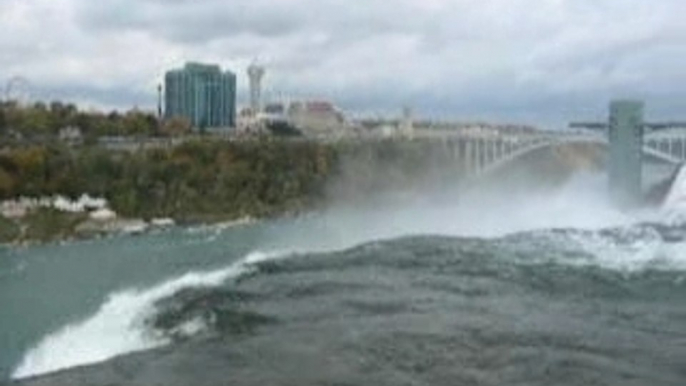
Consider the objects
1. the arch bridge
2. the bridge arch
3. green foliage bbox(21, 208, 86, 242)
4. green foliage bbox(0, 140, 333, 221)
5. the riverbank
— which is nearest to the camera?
the arch bridge

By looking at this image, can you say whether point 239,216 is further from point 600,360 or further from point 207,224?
point 600,360

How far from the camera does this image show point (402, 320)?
76.7ft

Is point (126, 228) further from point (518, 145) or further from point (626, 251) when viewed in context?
point (626, 251)

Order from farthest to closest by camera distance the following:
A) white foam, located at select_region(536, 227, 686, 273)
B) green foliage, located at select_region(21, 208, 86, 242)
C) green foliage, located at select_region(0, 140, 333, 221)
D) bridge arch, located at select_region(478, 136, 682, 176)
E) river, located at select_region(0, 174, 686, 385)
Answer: green foliage, located at select_region(0, 140, 333, 221), bridge arch, located at select_region(478, 136, 682, 176), green foliage, located at select_region(21, 208, 86, 242), white foam, located at select_region(536, 227, 686, 273), river, located at select_region(0, 174, 686, 385)

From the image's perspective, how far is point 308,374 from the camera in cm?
1886

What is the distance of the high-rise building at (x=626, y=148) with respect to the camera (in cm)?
6944

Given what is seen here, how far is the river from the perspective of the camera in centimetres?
1908

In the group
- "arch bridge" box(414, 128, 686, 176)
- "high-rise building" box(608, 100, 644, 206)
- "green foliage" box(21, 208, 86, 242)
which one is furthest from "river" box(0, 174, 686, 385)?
"green foliage" box(21, 208, 86, 242)

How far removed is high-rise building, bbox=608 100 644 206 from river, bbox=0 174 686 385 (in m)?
24.0

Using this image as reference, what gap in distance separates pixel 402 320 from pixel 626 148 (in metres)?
48.8

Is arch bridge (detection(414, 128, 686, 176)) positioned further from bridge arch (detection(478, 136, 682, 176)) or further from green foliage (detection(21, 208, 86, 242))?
green foliage (detection(21, 208, 86, 242))

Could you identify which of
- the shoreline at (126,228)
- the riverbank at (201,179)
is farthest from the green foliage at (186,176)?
the shoreline at (126,228)

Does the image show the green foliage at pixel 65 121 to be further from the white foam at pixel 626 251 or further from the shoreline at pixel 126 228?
the white foam at pixel 626 251

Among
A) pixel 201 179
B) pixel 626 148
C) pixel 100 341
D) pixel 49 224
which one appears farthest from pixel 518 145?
pixel 100 341
